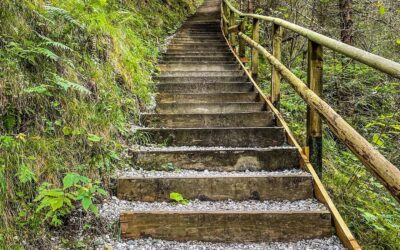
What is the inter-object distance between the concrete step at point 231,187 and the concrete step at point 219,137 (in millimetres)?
895

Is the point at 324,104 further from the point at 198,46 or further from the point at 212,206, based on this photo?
the point at 198,46

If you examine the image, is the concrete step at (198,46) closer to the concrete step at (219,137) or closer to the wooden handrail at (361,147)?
the concrete step at (219,137)

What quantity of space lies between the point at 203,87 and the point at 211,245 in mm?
3377

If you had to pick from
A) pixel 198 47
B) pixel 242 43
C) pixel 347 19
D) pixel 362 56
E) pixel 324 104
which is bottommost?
pixel 324 104

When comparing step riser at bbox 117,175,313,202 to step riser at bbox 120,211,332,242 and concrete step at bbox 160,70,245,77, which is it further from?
concrete step at bbox 160,70,245,77

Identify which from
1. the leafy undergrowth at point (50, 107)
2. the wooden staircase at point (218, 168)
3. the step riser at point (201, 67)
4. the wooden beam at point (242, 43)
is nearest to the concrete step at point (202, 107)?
the wooden staircase at point (218, 168)

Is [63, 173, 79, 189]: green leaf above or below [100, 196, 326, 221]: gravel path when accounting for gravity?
above

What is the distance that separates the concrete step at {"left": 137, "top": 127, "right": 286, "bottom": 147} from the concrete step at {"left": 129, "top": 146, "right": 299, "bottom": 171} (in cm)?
45

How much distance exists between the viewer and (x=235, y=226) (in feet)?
8.11

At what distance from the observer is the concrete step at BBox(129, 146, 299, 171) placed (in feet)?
10.8

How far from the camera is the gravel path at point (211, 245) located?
7.60 feet

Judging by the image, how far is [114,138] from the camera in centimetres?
337

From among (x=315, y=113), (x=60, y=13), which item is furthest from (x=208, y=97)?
(x=60, y=13)

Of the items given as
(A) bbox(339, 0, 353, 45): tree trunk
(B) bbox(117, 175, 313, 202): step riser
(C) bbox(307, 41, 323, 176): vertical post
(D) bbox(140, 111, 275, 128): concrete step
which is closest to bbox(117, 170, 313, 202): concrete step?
(B) bbox(117, 175, 313, 202): step riser
